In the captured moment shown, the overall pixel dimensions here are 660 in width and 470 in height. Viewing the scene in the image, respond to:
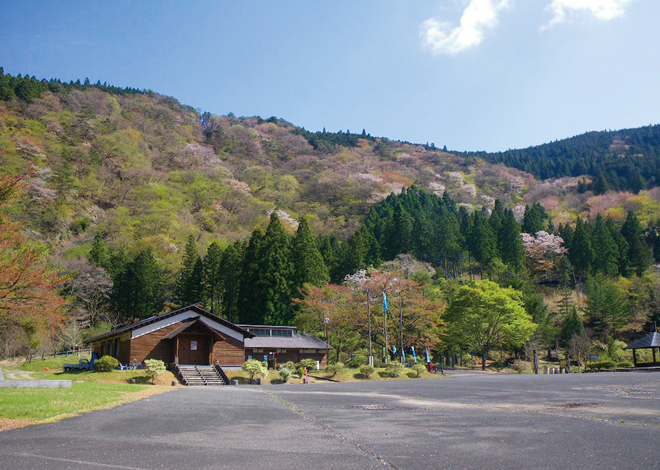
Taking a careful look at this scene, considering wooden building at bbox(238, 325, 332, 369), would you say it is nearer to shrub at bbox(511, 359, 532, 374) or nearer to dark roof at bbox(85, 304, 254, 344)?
dark roof at bbox(85, 304, 254, 344)

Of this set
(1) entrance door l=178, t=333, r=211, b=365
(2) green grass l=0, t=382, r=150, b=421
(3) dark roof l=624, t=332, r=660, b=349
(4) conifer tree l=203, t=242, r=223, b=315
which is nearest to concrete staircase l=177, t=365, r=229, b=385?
(1) entrance door l=178, t=333, r=211, b=365

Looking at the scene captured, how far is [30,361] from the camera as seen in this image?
140 ft

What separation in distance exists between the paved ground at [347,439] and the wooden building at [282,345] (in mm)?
27928

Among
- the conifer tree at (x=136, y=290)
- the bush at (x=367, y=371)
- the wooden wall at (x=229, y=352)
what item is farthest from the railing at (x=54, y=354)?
the bush at (x=367, y=371)

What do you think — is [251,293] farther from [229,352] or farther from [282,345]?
[229,352]

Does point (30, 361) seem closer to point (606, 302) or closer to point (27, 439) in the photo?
point (27, 439)

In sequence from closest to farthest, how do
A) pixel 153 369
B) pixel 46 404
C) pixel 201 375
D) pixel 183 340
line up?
1. pixel 46 404
2. pixel 153 369
3. pixel 201 375
4. pixel 183 340

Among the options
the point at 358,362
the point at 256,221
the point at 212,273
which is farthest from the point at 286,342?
the point at 256,221

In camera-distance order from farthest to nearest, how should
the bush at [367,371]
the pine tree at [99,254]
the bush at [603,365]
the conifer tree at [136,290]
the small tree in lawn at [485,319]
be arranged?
the pine tree at [99,254] → the conifer tree at [136,290] → the small tree in lawn at [485,319] → the bush at [603,365] → the bush at [367,371]

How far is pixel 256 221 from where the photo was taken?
74.3 meters

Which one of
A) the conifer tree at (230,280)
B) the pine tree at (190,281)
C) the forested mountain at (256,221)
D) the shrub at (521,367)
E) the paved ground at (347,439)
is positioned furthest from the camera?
the pine tree at (190,281)

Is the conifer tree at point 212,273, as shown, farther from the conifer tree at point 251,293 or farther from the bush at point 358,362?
the bush at point 358,362

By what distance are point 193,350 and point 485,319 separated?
87.9 ft

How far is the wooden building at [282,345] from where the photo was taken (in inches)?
1539
